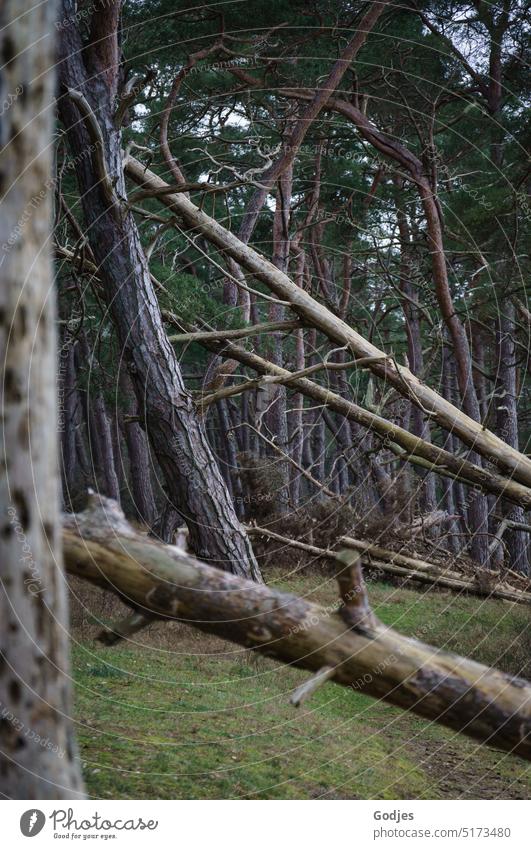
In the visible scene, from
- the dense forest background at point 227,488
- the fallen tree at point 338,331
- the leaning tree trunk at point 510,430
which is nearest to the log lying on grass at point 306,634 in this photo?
the dense forest background at point 227,488

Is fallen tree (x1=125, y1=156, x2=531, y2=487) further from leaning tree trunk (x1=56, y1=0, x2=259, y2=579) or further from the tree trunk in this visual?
the tree trunk

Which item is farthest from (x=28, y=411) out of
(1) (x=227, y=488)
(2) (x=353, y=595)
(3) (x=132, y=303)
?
(1) (x=227, y=488)

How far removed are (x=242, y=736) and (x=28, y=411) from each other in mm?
3999

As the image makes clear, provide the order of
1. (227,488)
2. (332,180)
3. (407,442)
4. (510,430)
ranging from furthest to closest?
(332,180), (510,430), (407,442), (227,488)

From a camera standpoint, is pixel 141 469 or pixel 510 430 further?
pixel 141 469

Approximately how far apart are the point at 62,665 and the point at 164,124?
6.57 meters

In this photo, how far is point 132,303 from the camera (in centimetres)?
634

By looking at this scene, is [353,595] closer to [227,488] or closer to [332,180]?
[227,488]

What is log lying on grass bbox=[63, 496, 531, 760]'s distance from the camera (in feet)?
10.9

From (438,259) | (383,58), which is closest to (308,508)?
(438,259)

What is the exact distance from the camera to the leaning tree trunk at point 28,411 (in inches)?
89.8

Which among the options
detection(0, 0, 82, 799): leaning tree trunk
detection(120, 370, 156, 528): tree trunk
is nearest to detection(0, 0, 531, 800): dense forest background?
detection(0, 0, 82, 799): leaning tree trunk

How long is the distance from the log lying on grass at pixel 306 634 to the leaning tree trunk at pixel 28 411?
38.2 inches

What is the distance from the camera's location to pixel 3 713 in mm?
2422
